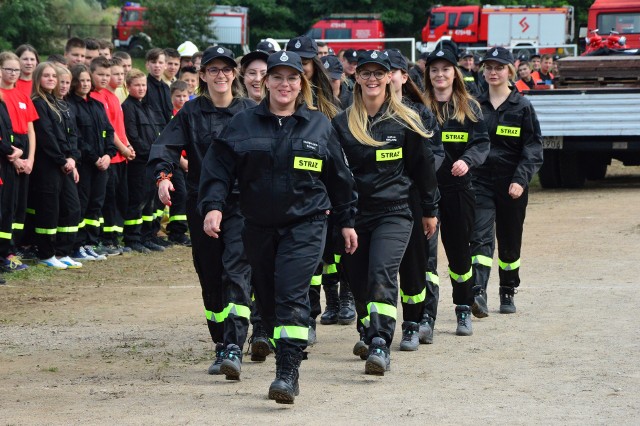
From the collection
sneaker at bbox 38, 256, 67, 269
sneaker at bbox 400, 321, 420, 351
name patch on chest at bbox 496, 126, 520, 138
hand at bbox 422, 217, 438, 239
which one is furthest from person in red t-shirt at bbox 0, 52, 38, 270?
hand at bbox 422, 217, 438, 239

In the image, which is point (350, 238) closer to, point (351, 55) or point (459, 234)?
point (459, 234)

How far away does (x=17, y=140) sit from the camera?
12.5 meters

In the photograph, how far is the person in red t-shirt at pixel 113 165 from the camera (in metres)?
13.8

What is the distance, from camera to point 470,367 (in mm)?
8102

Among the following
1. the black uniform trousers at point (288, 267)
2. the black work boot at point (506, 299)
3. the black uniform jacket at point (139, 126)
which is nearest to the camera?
the black uniform trousers at point (288, 267)

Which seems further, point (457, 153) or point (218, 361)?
point (457, 153)

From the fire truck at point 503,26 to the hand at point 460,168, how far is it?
3207 centimetres

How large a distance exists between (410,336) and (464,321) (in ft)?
2.50

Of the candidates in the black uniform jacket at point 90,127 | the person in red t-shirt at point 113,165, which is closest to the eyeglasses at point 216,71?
the black uniform jacket at point 90,127

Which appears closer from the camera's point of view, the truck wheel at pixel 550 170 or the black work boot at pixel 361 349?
the black work boot at pixel 361 349

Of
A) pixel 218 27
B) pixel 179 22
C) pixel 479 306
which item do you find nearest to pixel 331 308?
pixel 479 306

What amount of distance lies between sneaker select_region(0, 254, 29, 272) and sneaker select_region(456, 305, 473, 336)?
501 centimetres

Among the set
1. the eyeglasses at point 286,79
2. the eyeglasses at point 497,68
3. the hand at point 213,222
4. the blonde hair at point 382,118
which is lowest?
the hand at point 213,222

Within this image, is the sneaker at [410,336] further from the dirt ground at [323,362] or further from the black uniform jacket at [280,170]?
the black uniform jacket at [280,170]
